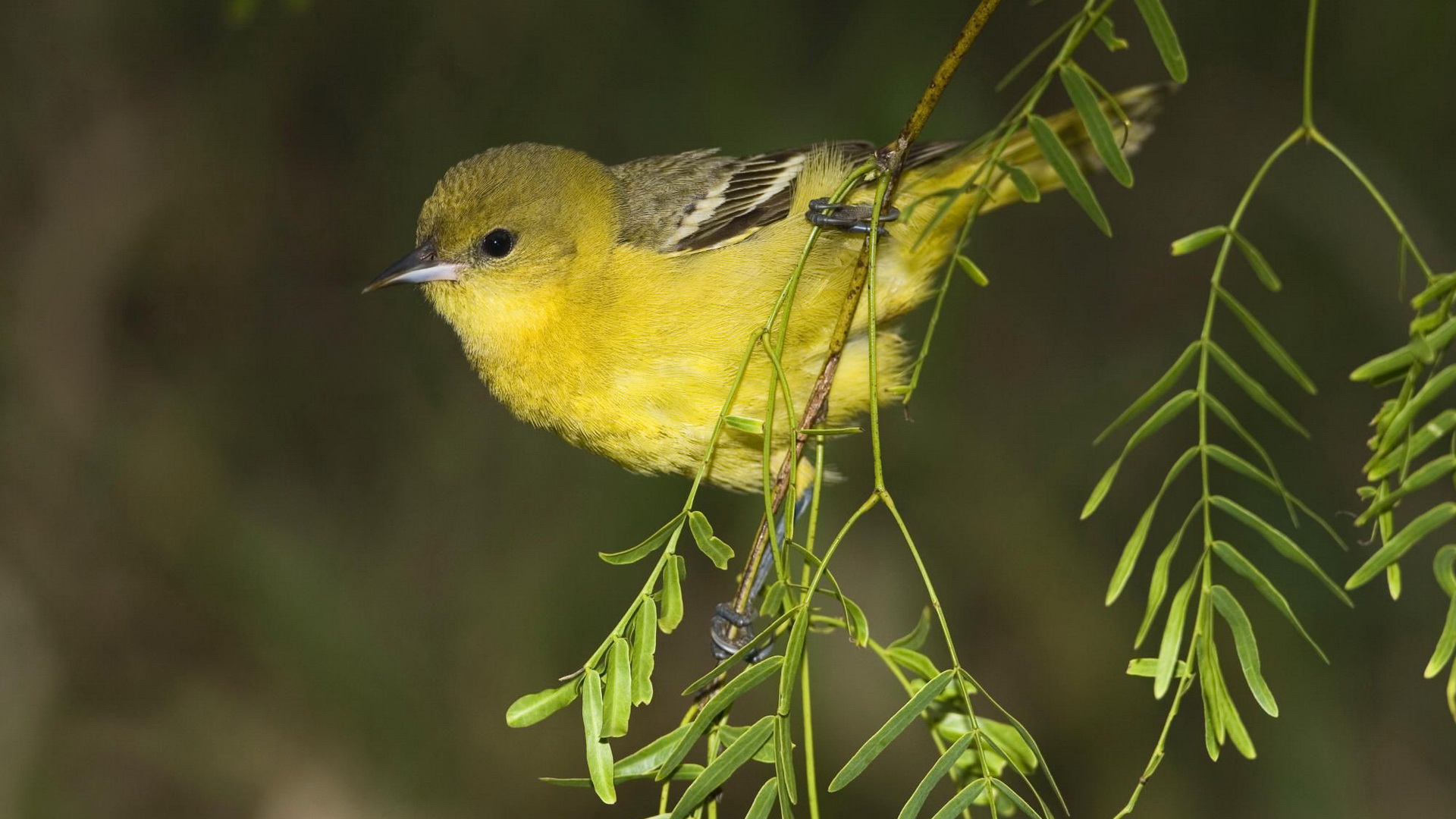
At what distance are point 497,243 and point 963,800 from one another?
2.11 metres

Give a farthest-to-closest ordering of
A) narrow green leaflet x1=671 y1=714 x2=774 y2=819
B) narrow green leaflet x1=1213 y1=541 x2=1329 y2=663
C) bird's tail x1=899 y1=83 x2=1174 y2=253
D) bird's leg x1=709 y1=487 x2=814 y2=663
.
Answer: bird's tail x1=899 y1=83 x2=1174 y2=253 < bird's leg x1=709 y1=487 x2=814 y2=663 < narrow green leaflet x1=671 y1=714 x2=774 y2=819 < narrow green leaflet x1=1213 y1=541 x2=1329 y2=663

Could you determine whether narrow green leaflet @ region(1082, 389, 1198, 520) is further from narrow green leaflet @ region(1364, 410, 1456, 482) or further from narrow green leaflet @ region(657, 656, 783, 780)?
narrow green leaflet @ region(657, 656, 783, 780)

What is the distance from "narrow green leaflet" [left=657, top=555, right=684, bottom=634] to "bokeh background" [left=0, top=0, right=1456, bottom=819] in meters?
2.58

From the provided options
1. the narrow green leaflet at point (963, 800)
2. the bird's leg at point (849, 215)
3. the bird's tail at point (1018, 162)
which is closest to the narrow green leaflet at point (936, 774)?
the narrow green leaflet at point (963, 800)

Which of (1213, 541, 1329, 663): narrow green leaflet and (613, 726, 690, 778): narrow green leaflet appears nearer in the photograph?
(1213, 541, 1329, 663): narrow green leaflet

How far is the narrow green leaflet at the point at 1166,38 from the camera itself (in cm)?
149

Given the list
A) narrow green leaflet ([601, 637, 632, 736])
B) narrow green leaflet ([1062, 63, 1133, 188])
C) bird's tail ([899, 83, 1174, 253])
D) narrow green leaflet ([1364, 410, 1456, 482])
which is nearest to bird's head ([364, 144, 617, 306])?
bird's tail ([899, 83, 1174, 253])

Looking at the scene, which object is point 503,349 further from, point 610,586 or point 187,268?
point 187,268

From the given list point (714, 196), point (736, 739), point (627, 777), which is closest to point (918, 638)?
point (736, 739)

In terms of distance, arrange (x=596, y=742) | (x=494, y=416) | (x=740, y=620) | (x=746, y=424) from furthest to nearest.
→ 1. (x=494, y=416)
2. (x=740, y=620)
3. (x=746, y=424)
4. (x=596, y=742)

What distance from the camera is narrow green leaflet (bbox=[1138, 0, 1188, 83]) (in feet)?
4.89

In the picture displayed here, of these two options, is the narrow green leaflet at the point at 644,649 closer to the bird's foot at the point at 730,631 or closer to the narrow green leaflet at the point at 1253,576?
the bird's foot at the point at 730,631

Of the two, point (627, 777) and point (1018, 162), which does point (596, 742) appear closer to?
point (627, 777)

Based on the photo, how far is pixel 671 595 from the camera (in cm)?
175
